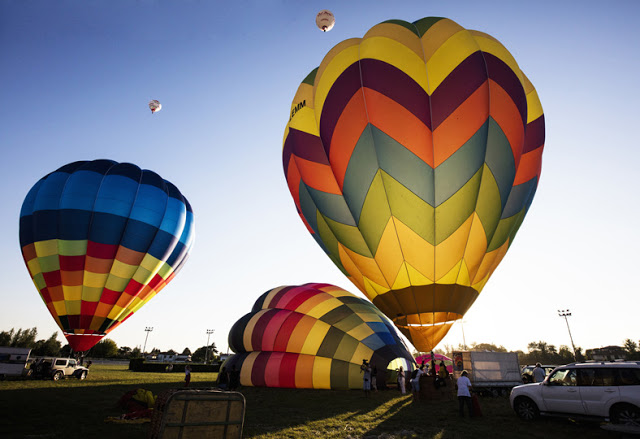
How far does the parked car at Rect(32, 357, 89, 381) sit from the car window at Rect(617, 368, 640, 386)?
20.4m

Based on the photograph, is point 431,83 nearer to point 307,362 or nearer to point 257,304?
point 307,362

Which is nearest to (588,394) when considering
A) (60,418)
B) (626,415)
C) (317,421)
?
(626,415)

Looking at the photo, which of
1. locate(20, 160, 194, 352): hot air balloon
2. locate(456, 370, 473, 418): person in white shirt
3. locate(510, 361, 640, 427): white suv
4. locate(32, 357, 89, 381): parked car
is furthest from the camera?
locate(32, 357, 89, 381): parked car

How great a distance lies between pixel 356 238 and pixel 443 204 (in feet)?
8.08

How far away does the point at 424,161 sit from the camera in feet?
26.6

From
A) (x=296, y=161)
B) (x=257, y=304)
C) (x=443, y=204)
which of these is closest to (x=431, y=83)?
(x=443, y=204)

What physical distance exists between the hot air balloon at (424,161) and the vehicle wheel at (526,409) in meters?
2.13

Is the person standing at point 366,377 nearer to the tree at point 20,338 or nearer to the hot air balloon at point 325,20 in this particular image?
the hot air balloon at point 325,20

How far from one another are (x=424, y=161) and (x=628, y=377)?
224 inches

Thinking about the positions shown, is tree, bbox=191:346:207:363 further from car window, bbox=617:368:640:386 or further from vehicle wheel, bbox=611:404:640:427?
car window, bbox=617:368:640:386

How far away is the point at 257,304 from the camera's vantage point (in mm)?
16672

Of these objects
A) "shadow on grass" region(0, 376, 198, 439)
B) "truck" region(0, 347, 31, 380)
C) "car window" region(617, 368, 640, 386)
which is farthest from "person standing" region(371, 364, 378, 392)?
"truck" region(0, 347, 31, 380)

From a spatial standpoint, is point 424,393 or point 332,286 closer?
point 424,393

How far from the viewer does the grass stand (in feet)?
19.7
